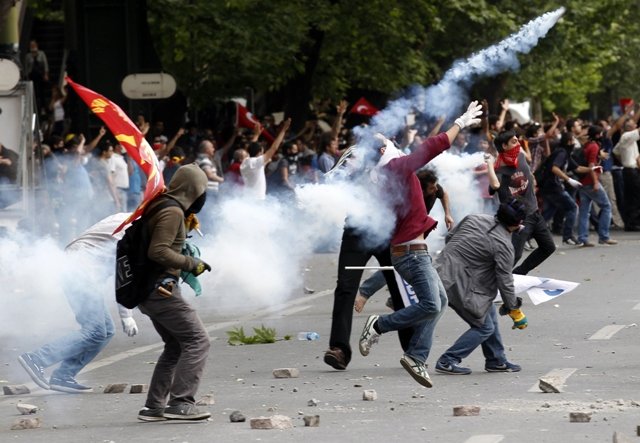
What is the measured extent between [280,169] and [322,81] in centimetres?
1102

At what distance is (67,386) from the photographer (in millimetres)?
10461

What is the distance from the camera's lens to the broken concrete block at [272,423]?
27.9 ft

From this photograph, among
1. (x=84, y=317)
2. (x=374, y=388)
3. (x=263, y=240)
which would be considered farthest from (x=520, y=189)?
(x=84, y=317)

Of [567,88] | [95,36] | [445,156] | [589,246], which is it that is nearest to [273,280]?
[445,156]

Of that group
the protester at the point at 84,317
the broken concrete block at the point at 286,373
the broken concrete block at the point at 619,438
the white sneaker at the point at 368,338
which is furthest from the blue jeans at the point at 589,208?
the broken concrete block at the point at 619,438

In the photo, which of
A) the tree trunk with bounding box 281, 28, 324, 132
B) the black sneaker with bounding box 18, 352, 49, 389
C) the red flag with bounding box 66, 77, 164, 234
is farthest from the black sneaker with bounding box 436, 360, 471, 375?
the tree trunk with bounding box 281, 28, 324, 132

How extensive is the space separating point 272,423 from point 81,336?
7.93 ft

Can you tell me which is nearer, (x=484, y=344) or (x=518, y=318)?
(x=518, y=318)

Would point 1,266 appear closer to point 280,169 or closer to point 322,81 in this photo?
point 280,169

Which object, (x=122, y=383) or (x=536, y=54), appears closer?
(x=122, y=383)

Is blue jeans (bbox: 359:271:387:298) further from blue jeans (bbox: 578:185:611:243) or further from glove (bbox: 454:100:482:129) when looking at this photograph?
blue jeans (bbox: 578:185:611:243)

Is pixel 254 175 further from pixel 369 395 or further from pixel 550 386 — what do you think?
pixel 550 386

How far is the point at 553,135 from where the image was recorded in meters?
26.9

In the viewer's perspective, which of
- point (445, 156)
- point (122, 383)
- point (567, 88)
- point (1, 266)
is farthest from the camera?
point (567, 88)
